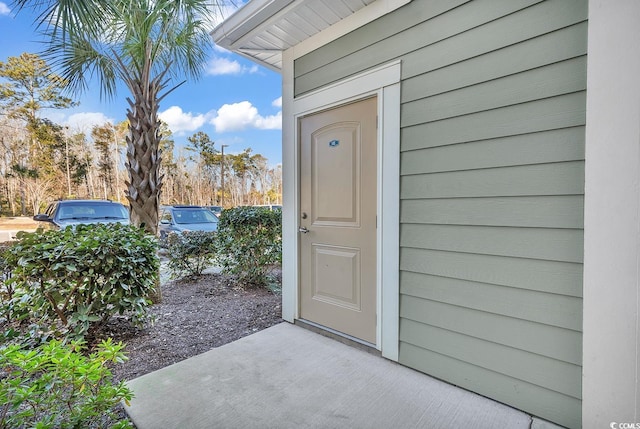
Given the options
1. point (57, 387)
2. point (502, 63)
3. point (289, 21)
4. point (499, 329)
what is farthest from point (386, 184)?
point (57, 387)

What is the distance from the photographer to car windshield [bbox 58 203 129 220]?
5.96 metres

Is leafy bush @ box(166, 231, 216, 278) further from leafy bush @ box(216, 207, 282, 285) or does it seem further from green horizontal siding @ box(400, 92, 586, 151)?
green horizontal siding @ box(400, 92, 586, 151)

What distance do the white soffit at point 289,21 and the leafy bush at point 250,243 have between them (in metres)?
2.13

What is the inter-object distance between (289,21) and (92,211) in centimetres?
615

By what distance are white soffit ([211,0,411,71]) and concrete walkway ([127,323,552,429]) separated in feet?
8.32

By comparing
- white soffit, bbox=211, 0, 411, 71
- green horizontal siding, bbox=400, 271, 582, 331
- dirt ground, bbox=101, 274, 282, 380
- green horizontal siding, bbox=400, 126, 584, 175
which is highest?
white soffit, bbox=211, 0, 411, 71

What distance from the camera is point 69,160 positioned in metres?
13.6

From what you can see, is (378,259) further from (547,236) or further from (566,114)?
(566,114)

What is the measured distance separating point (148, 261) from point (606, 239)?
9.94 ft

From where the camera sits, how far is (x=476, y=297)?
177 cm

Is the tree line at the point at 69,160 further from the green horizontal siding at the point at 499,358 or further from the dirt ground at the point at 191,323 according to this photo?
the green horizontal siding at the point at 499,358

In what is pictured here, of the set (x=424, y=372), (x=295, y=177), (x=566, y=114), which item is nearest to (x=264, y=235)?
(x=295, y=177)

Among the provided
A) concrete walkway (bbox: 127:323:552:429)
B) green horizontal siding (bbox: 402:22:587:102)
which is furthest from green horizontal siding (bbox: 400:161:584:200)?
concrete walkway (bbox: 127:323:552:429)

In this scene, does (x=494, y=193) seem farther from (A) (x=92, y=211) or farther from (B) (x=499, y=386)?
(A) (x=92, y=211)
